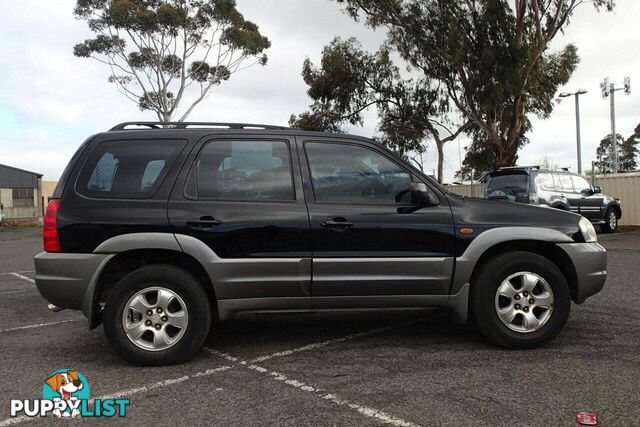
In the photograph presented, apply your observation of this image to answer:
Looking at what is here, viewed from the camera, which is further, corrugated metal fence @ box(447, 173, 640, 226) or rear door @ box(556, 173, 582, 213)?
corrugated metal fence @ box(447, 173, 640, 226)

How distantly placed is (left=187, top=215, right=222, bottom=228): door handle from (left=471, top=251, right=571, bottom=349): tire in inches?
83.4

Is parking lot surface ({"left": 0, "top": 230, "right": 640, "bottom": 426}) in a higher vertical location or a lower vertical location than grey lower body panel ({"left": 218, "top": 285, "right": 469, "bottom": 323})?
lower

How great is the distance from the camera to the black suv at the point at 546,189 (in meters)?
12.7

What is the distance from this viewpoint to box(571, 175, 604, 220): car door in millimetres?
14508

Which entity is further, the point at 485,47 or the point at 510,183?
the point at 485,47

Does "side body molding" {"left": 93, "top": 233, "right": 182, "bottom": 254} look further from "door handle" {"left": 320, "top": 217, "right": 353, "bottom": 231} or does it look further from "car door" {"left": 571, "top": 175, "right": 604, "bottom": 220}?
"car door" {"left": 571, "top": 175, "right": 604, "bottom": 220}

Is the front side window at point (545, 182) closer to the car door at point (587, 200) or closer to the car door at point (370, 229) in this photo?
the car door at point (587, 200)

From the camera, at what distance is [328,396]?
11.1 ft

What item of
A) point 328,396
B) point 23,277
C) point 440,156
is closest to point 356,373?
point 328,396

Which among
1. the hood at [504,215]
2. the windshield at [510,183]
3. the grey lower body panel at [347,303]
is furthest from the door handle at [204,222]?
the windshield at [510,183]

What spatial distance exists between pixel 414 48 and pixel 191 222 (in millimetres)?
19783

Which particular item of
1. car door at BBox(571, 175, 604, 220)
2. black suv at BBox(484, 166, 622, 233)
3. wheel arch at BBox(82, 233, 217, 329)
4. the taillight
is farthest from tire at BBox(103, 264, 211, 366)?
car door at BBox(571, 175, 604, 220)

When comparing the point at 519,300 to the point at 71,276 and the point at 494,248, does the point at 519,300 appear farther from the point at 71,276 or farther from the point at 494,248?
the point at 71,276

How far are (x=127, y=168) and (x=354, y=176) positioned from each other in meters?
1.79
